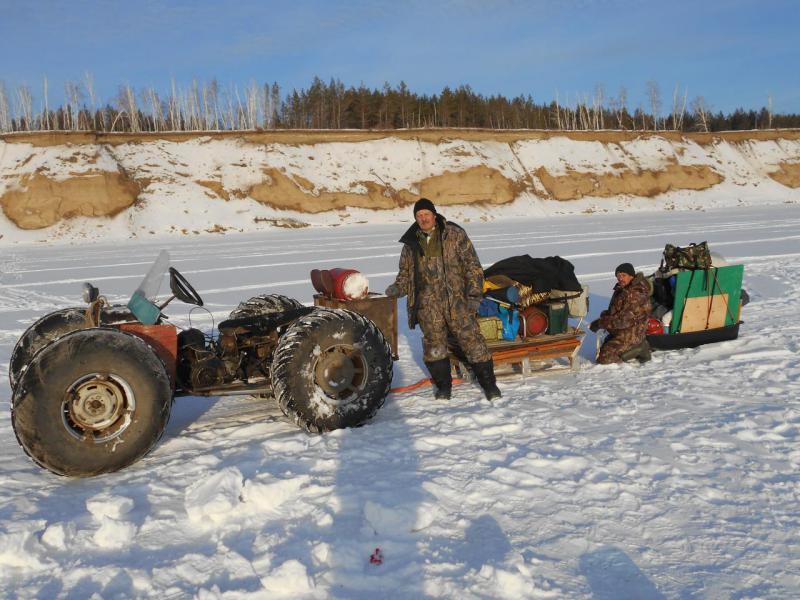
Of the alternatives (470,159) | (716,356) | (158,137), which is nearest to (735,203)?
(470,159)

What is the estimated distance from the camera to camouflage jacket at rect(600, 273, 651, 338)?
21.5 feet

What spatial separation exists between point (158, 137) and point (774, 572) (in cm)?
4587

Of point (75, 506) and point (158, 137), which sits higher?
point (158, 137)

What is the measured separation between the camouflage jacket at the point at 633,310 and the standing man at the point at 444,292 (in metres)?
1.77

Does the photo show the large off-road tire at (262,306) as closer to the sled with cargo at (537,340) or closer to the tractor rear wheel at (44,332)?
the tractor rear wheel at (44,332)

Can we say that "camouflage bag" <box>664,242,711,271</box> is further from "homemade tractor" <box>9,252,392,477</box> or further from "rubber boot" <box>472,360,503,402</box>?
"homemade tractor" <box>9,252,392,477</box>

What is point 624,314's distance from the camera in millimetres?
6602

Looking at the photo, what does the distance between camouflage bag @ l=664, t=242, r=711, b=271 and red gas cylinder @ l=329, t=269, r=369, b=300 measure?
3826 millimetres

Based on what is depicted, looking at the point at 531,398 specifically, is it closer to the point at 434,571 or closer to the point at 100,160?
the point at 434,571

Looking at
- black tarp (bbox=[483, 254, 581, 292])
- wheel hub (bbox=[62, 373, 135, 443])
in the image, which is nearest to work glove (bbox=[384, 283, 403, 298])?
black tarp (bbox=[483, 254, 581, 292])

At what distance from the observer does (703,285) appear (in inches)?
272

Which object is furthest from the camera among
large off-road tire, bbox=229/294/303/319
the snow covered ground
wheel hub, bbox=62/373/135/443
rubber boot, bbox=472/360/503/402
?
large off-road tire, bbox=229/294/303/319

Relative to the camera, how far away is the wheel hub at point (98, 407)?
3.91 meters

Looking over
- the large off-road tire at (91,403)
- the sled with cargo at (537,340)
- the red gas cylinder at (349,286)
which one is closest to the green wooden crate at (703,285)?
the sled with cargo at (537,340)
